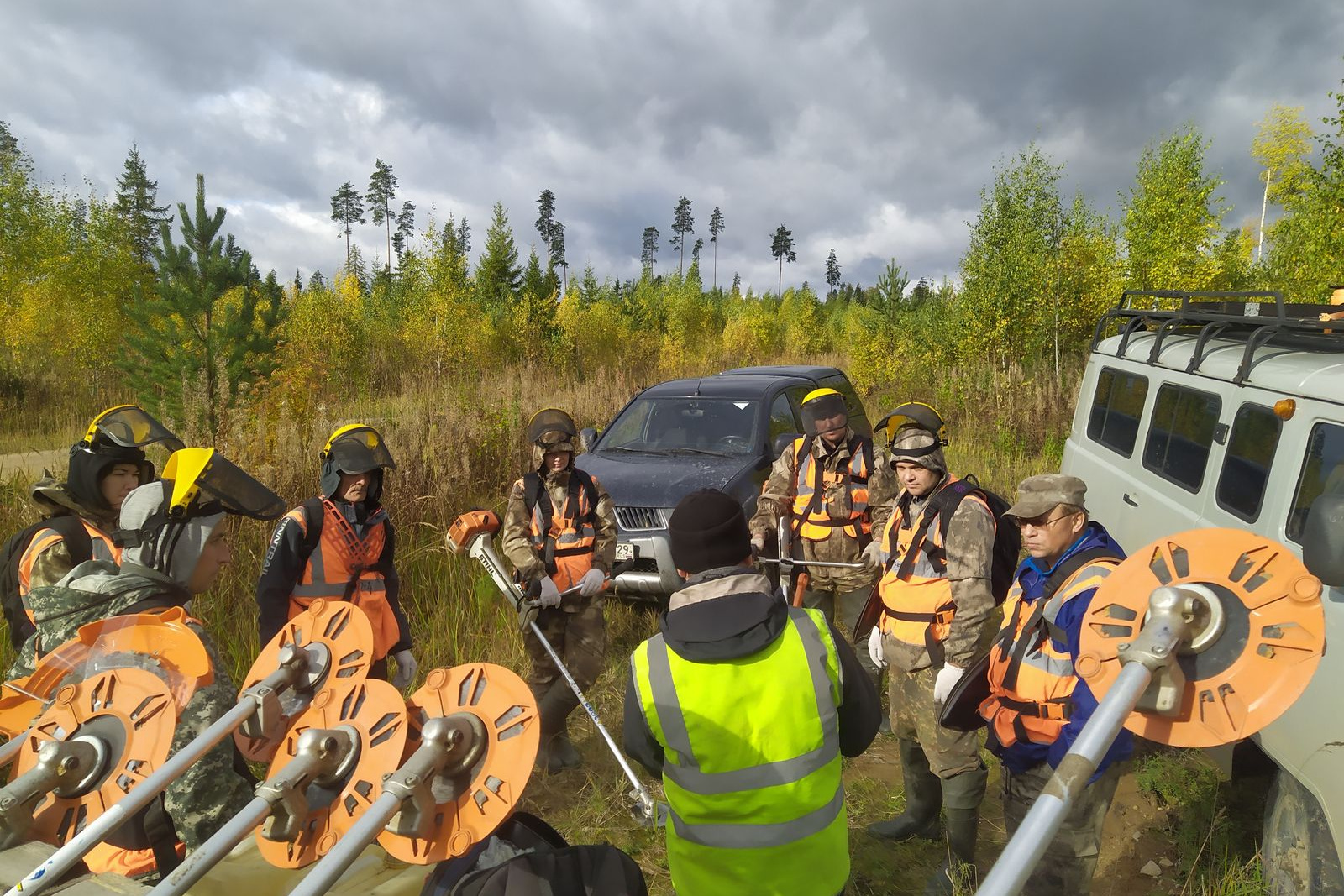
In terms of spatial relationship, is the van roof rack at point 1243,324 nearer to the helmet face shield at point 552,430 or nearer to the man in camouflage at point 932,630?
the man in camouflage at point 932,630

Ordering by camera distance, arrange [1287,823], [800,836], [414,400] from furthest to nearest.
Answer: [414,400]
[1287,823]
[800,836]

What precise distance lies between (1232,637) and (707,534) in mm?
1113

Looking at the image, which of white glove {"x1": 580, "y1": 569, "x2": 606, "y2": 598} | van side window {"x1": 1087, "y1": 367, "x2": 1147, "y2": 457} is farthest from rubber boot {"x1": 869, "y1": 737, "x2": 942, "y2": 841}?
van side window {"x1": 1087, "y1": 367, "x2": 1147, "y2": 457}

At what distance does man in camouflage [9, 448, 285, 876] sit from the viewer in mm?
1774

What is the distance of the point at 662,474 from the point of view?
5.88 m

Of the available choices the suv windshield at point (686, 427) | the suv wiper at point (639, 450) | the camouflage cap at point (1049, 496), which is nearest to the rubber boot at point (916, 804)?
the camouflage cap at point (1049, 496)

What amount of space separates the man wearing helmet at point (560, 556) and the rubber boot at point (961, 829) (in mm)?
1981

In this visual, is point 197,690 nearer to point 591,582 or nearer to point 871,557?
point 591,582

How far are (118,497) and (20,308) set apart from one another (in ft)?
57.9

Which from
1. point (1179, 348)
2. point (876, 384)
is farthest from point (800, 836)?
point (876, 384)

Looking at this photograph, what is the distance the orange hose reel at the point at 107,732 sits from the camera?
1360mm

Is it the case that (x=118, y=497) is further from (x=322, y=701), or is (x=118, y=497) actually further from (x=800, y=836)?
(x=800, y=836)

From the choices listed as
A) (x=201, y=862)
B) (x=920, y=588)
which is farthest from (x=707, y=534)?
(x=920, y=588)

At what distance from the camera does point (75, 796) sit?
4.45ft
